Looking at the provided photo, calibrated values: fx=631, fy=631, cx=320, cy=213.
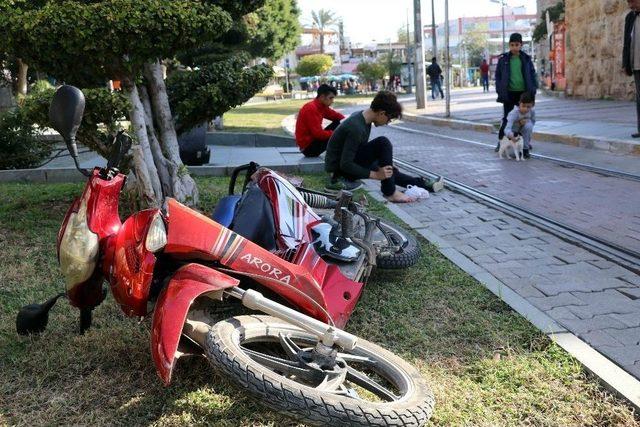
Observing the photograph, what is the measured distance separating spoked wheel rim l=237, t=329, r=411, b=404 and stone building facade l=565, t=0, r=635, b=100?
690 inches

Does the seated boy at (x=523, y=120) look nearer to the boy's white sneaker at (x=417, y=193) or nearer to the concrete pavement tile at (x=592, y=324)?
the boy's white sneaker at (x=417, y=193)

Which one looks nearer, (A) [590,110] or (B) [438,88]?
(A) [590,110]

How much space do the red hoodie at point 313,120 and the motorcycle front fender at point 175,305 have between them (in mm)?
6300

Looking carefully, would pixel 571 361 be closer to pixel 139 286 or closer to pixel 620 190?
pixel 139 286

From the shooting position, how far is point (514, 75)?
10211mm

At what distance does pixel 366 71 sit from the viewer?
50.6m

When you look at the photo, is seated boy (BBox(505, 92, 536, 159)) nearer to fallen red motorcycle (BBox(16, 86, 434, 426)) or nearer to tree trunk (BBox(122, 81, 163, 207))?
tree trunk (BBox(122, 81, 163, 207))

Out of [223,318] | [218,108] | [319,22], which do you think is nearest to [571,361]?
[223,318]

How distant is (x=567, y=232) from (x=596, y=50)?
1619 cm

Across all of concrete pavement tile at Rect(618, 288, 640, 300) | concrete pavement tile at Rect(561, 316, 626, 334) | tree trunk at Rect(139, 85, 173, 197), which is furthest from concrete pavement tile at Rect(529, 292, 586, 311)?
tree trunk at Rect(139, 85, 173, 197)

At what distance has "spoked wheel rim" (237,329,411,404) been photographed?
246cm

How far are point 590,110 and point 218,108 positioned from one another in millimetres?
12617

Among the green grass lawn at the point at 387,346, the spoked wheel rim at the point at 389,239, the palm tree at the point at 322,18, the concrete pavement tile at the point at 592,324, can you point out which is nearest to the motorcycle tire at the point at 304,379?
the green grass lawn at the point at 387,346

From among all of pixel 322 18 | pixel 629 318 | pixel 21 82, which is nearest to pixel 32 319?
pixel 629 318
